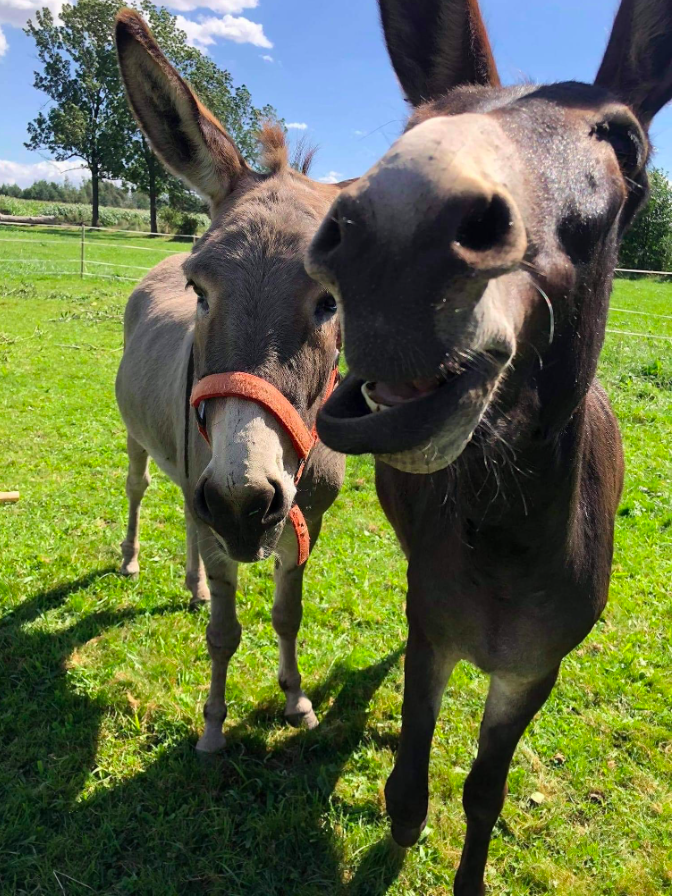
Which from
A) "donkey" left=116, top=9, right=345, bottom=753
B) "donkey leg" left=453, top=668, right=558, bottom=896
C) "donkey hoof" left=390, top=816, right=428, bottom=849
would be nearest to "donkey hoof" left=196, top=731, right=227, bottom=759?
"donkey" left=116, top=9, right=345, bottom=753

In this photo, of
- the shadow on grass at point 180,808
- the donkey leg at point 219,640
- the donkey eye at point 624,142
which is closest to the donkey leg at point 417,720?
the shadow on grass at point 180,808

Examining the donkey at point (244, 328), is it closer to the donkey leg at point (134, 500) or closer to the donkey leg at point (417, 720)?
the donkey leg at point (417, 720)

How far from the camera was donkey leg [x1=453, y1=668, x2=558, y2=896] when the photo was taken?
2314 millimetres

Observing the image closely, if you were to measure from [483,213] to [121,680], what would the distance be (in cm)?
358

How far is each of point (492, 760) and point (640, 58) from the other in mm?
2432

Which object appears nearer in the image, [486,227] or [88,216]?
[486,227]

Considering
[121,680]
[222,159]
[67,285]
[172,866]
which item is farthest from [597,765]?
[67,285]

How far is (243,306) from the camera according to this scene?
2102 mm

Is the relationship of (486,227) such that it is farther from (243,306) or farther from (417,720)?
(417,720)

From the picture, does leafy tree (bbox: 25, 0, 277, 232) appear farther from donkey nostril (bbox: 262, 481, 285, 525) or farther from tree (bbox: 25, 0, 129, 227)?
donkey nostril (bbox: 262, 481, 285, 525)

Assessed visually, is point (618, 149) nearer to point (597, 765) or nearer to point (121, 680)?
point (597, 765)

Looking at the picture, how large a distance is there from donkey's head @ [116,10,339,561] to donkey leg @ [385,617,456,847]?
82 cm

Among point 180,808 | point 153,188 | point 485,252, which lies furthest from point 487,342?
point 153,188

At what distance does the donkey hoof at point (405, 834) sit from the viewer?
2527mm
